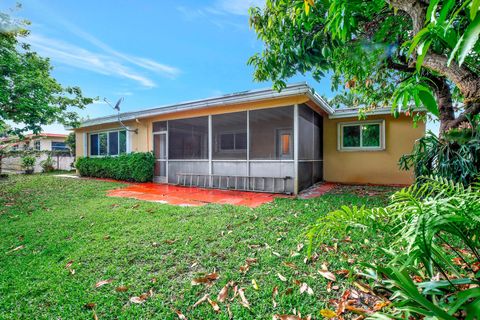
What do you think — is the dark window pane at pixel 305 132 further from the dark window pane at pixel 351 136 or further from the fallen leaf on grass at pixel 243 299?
the fallen leaf on grass at pixel 243 299

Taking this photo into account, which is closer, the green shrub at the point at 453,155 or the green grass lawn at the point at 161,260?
the green grass lawn at the point at 161,260

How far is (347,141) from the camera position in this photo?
29.0 ft

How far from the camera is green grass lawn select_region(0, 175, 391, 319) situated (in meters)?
1.95

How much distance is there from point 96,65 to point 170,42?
239 inches

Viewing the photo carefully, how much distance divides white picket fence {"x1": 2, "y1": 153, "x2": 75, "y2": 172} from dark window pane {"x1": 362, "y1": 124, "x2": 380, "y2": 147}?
19656 millimetres

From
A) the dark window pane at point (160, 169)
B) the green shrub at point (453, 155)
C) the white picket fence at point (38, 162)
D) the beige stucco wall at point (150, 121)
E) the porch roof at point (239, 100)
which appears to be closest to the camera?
the green shrub at point (453, 155)

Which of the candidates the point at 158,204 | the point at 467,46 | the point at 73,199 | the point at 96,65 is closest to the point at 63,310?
the point at 467,46

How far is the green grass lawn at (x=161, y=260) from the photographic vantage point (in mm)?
1953

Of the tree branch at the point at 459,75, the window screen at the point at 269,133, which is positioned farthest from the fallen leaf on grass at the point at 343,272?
the window screen at the point at 269,133

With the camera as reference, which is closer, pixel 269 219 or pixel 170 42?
pixel 269 219

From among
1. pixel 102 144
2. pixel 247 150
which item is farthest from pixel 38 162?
pixel 247 150

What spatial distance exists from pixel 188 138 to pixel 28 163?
509 inches

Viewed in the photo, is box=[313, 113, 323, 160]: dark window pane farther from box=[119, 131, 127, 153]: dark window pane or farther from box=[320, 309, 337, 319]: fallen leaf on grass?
box=[119, 131, 127, 153]: dark window pane

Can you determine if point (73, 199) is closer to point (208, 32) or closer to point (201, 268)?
point (201, 268)
